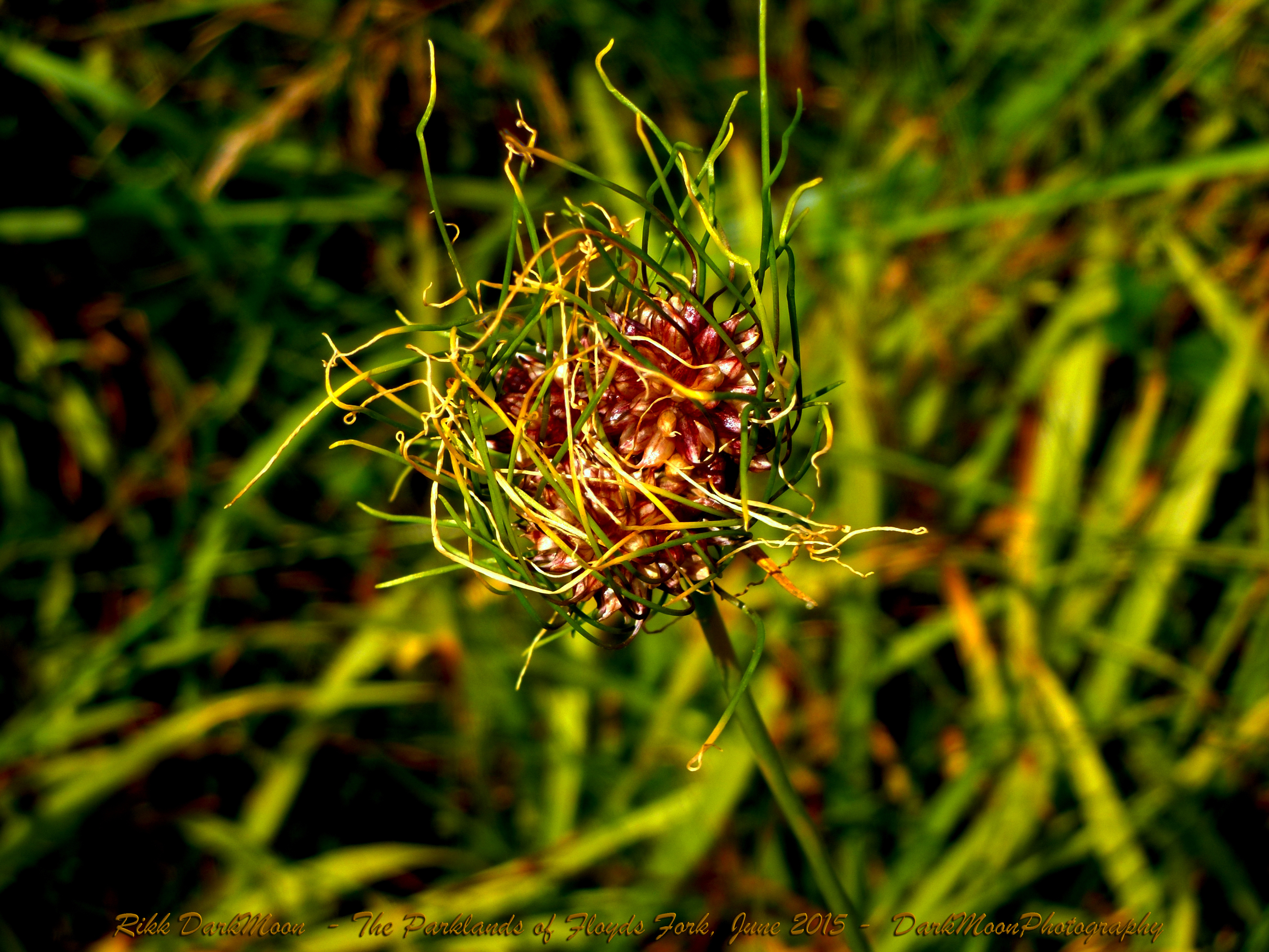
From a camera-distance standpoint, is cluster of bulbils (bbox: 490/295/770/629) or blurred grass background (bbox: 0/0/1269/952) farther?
blurred grass background (bbox: 0/0/1269/952)

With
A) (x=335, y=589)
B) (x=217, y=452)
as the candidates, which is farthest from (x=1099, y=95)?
(x=217, y=452)

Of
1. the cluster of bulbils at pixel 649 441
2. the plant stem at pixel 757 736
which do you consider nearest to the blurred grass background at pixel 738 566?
the plant stem at pixel 757 736

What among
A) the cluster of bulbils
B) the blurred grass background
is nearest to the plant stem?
the cluster of bulbils

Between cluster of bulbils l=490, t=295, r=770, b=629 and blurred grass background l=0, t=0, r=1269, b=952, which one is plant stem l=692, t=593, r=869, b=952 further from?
blurred grass background l=0, t=0, r=1269, b=952

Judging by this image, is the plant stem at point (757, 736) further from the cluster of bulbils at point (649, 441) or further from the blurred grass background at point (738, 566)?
the blurred grass background at point (738, 566)

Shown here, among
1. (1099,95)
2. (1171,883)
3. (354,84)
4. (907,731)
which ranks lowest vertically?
(1171,883)

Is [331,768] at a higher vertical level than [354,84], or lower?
lower

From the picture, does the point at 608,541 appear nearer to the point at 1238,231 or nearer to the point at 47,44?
the point at 1238,231

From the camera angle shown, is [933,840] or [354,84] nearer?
[933,840]
